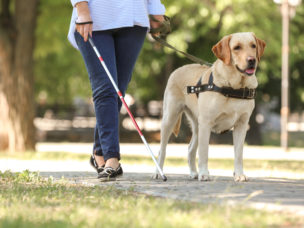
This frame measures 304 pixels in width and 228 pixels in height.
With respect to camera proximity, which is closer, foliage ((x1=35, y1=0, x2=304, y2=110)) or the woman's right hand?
the woman's right hand

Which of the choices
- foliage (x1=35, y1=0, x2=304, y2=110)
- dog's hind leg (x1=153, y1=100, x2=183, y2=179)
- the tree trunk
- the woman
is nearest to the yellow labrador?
dog's hind leg (x1=153, y1=100, x2=183, y2=179)

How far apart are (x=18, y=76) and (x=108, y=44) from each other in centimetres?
922

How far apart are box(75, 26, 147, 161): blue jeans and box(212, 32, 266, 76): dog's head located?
2.70ft

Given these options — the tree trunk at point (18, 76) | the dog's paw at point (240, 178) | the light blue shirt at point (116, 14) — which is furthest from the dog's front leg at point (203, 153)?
the tree trunk at point (18, 76)

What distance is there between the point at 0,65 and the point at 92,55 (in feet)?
31.5

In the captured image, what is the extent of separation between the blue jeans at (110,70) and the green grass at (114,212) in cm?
82

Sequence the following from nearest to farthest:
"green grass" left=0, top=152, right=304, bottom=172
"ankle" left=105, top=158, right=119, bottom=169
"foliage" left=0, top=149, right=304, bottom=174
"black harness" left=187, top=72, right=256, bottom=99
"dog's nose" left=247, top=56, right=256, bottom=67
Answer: "dog's nose" left=247, top=56, right=256, bottom=67 < "ankle" left=105, top=158, right=119, bottom=169 < "black harness" left=187, top=72, right=256, bottom=99 < "foliage" left=0, top=149, right=304, bottom=174 < "green grass" left=0, top=152, right=304, bottom=172

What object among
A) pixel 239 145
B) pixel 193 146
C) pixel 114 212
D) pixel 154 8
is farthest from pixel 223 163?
pixel 114 212

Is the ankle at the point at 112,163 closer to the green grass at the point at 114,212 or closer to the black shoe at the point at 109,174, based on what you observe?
the black shoe at the point at 109,174

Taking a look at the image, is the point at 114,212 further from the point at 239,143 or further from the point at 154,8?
the point at 154,8

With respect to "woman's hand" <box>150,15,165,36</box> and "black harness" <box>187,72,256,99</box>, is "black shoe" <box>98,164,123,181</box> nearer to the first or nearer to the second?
"black harness" <box>187,72,256,99</box>

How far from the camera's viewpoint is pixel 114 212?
4.04 meters

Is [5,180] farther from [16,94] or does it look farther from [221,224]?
[16,94]

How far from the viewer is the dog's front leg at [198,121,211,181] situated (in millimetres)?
6137
